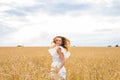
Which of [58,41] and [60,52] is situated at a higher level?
[58,41]

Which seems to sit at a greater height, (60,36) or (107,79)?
(60,36)

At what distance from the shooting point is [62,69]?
5.27m

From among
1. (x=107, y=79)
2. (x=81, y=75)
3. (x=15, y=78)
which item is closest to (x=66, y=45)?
(x=81, y=75)

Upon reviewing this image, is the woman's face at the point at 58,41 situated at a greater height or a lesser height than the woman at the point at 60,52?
greater

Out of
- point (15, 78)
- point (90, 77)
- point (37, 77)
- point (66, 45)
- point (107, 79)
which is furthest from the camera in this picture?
point (66, 45)

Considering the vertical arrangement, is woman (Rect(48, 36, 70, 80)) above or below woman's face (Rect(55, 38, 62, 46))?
below

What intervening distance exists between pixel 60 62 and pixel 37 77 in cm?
173

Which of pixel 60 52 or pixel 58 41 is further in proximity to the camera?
pixel 58 41

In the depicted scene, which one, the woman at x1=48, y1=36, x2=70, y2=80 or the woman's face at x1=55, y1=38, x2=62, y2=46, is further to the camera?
the woman's face at x1=55, y1=38, x2=62, y2=46

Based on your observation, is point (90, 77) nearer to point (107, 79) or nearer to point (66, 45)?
point (107, 79)

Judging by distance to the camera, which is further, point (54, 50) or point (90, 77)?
point (54, 50)

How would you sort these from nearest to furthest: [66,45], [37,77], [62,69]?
1. [37,77]
2. [62,69]
3. [66,45]

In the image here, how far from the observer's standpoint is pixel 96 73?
189 inches

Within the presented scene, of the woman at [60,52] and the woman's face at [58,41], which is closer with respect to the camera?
the woman at [60,52]
